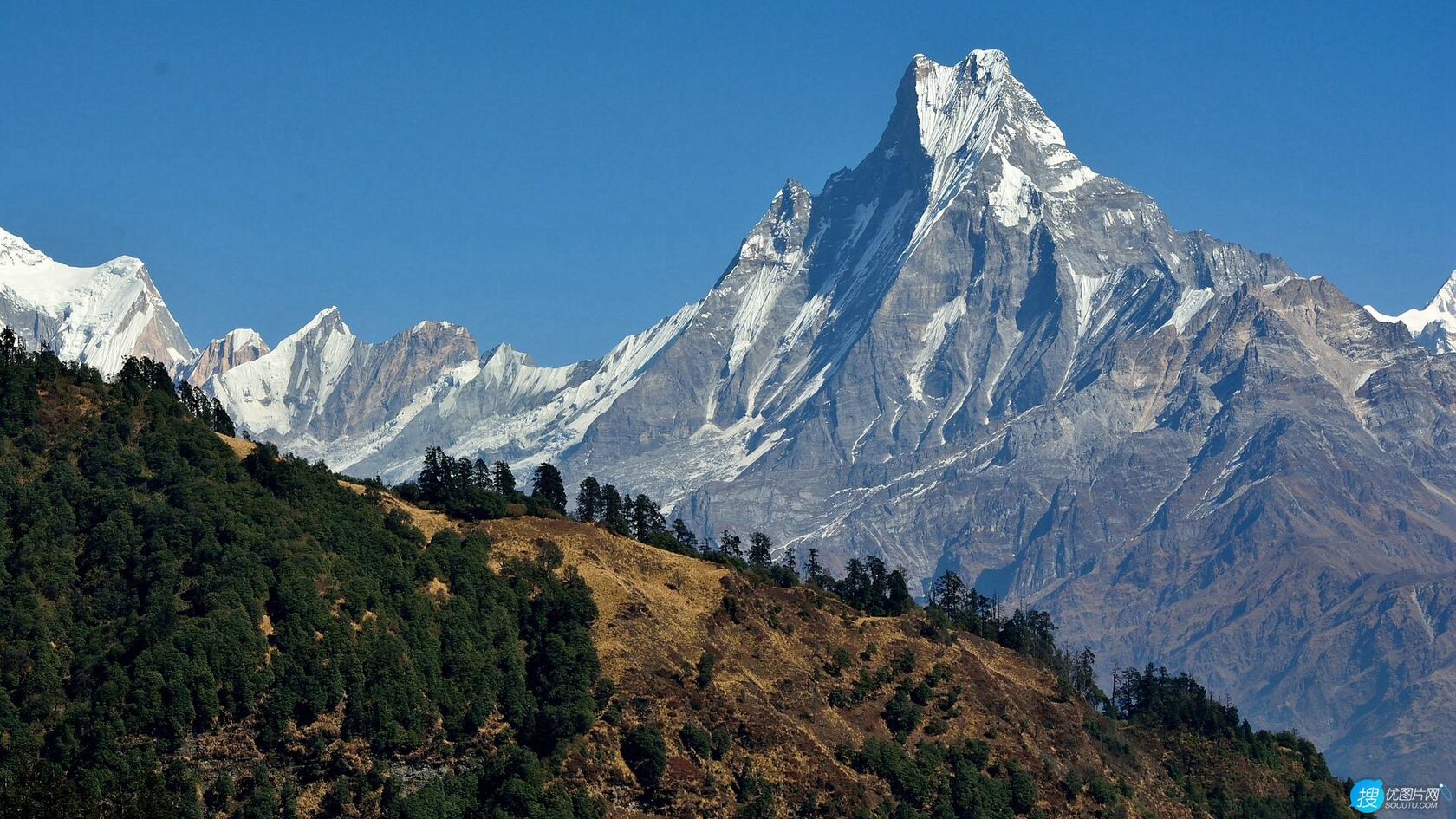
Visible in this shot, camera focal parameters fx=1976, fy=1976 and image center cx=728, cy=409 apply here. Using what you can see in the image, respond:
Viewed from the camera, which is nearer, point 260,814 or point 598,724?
point 260,814

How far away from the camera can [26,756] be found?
538ft

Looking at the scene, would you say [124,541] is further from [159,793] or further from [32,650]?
[159,793]

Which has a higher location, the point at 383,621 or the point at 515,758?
the point at 383,621

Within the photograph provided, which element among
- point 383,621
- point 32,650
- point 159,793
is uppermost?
point 383,621

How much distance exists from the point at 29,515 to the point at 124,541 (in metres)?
10.0

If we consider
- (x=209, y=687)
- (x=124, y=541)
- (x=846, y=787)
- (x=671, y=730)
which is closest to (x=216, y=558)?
(x=124, y=541)

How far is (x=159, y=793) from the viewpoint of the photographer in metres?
139

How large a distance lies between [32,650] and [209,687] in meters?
16.2

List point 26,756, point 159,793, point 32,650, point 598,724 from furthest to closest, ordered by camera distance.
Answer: point 598,724 → point 32,650 → point 26,756 → point 159,793

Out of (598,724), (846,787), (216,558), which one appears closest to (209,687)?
(216,558)

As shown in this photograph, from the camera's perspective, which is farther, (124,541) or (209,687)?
(124,541)

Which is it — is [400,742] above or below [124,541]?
below

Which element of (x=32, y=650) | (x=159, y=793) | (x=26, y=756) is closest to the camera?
(x=159, y=793)

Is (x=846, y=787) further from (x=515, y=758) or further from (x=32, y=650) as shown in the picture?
(x=32, y=650)
